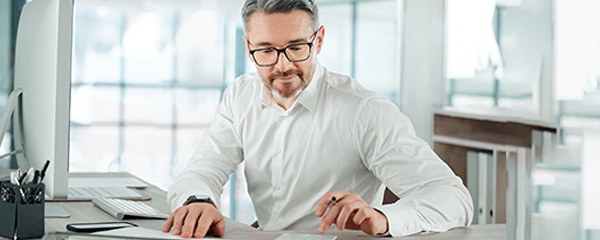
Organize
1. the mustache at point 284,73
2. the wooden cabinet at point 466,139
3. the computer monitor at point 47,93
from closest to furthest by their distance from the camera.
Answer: the computer monitor at point 47,93, the mustache at point 284,73, the wooden cabinet at point 466,139

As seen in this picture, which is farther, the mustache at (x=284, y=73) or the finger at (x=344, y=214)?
the mustache at (x=284, y=73)

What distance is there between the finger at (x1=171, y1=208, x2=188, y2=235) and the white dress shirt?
0.25 m

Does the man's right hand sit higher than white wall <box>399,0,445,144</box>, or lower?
lower

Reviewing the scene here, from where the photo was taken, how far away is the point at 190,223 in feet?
3.11

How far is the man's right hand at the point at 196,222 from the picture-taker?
3.08ft

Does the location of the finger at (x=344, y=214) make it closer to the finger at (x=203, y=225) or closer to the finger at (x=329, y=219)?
the finger at (x=329, y=219)

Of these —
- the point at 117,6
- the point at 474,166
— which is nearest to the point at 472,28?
the point at 474,166

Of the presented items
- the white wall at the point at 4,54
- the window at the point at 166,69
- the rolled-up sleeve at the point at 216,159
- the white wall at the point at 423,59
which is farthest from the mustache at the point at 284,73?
the window at the point at 166,69

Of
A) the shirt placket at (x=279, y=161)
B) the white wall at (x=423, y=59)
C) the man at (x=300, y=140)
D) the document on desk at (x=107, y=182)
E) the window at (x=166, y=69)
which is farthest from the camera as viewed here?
the window at (x=166, y=69)

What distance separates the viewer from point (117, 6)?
430cm

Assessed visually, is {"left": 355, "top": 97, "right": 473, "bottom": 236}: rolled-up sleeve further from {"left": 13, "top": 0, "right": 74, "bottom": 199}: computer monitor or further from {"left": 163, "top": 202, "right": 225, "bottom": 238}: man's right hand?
{"left": 13, "top": 0, "right": 74, "bottom": 199}: computer monitor

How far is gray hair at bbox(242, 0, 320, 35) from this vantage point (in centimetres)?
140

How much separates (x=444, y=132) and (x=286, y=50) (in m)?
2.00

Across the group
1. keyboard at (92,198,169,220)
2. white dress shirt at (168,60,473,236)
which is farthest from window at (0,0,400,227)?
keyboard at (92,198,169,220)
